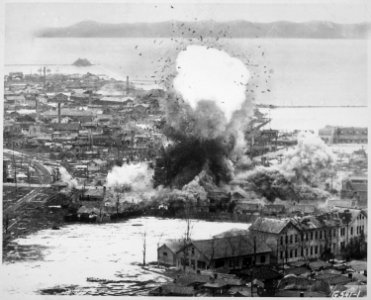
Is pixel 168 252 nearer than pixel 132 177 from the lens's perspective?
Yes

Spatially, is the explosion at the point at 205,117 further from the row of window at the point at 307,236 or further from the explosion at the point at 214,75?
the row of window at the point at 307,236

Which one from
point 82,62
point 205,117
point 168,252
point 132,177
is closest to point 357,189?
point 205,117

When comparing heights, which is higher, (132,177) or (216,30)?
(216,30)

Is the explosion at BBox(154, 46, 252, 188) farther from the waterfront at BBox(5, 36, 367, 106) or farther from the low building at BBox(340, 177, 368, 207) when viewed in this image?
the low building at BBox(340, 177, 368, 207)

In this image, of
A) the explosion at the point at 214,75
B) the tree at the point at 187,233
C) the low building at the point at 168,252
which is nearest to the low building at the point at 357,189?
the explosion at the point at 214,75

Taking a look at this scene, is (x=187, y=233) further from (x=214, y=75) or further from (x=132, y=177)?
(x=214, y=75)

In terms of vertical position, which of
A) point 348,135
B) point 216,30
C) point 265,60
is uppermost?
point 216,30
